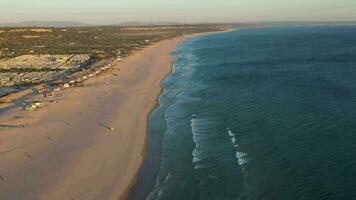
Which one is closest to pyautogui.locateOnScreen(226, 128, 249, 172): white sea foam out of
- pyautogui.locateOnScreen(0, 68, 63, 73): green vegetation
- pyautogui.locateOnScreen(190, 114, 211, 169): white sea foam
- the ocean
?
the ocean

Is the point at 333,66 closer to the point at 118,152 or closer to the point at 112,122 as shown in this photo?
the point at 112,122

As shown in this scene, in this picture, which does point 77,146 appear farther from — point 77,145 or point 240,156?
point 240,156

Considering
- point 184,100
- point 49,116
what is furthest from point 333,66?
point 49,116

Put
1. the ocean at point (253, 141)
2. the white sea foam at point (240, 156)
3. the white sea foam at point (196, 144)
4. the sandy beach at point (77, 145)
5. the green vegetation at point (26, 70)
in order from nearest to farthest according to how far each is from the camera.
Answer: the ocean at point (253, 141)
the sandy beach at point (77, 145)
the white sea foam at point (240, 156)
the white sea foam at point (196, 144)
the green vegetation at point (26, 70)

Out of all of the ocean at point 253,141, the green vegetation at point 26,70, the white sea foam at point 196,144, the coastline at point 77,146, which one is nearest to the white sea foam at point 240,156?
the ocean at point 253,141

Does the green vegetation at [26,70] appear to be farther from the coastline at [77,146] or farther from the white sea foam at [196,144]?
the white sea foam at [196,144]

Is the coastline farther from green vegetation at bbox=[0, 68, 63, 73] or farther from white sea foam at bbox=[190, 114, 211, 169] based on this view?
green vegetation at bbox=[0, 68, 63, 73]
